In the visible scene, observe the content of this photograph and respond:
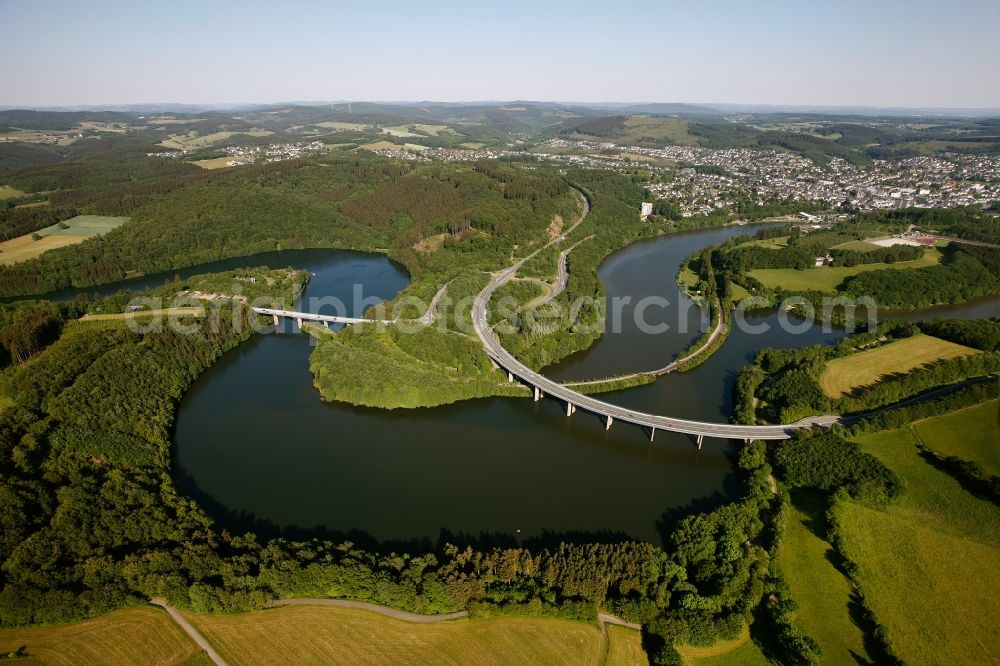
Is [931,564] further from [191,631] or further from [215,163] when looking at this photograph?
[215,163]

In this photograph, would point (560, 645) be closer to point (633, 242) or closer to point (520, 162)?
point (633, 242)

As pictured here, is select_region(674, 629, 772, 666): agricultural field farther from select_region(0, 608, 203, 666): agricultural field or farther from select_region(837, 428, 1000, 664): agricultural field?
select_region(0, 608, 203, 666): agricultural field

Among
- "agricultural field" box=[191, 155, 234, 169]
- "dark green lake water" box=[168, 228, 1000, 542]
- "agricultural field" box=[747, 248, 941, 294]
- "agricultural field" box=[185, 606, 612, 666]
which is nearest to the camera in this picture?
"agricultural field" box=[185, 606, 612, 666]

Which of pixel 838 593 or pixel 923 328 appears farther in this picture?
pixel 923 328

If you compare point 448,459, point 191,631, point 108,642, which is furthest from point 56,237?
point 191,631

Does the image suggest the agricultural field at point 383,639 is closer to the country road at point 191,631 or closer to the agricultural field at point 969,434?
the country road at point 191,631

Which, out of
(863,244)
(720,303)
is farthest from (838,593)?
(863,244)

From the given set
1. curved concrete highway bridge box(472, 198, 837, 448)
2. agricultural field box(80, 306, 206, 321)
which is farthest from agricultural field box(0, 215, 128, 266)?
curved concrete highway bridge box(472, 198, 837, 448)
